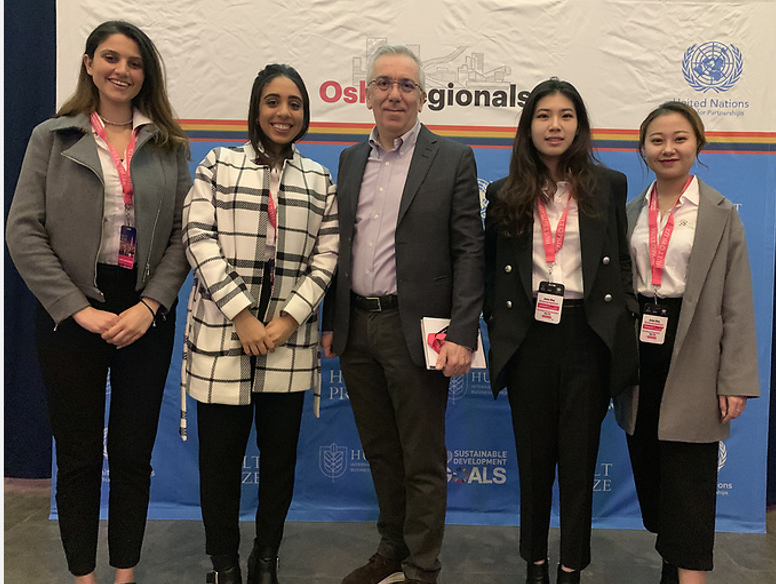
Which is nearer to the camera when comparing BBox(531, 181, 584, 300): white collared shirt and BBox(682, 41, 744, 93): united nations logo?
BBox(531, 181, 584, 300): white collared shirt

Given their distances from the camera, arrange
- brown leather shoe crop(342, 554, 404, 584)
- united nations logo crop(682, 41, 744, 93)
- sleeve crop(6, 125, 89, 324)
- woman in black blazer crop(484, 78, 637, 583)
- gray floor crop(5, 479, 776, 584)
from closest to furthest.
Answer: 1. sleeve crop(6, 125, 89, 324)
2. woman in black blazer crop(484, 78, 637, 583)
3. brown leather shoe crop(342, 554, 404, 584)
4. gray floor crop(5, 479, 776, 584)
5. united nations logo crop(682, 41, 744, 93)

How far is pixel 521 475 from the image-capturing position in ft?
6.65

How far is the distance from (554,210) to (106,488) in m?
2.46

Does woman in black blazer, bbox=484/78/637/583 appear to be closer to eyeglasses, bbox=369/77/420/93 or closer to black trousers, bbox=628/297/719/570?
black trousers, bbox=628/297/719/570

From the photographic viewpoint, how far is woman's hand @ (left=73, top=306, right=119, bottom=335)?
5.86 ft

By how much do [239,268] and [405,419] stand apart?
Answer: 75 centimetres

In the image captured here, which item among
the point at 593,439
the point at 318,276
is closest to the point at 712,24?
the point at 593,439

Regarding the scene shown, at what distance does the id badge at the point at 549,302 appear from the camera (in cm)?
185

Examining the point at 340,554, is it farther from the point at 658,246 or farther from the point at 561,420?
the point at 658,246

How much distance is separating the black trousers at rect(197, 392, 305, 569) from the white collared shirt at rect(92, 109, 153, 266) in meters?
0.58

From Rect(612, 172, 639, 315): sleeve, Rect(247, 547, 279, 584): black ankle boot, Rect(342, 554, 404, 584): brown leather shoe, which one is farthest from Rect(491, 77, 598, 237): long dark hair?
Rect(247, 547, 279, 584): black ankle boot

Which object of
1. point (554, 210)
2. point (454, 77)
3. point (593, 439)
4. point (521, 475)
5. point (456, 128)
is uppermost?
point (454, 77)

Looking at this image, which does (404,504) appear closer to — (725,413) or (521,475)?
(521,475)


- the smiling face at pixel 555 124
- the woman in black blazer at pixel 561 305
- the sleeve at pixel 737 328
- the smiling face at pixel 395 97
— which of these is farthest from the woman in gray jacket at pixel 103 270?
the sleeve at pixel 737 328
